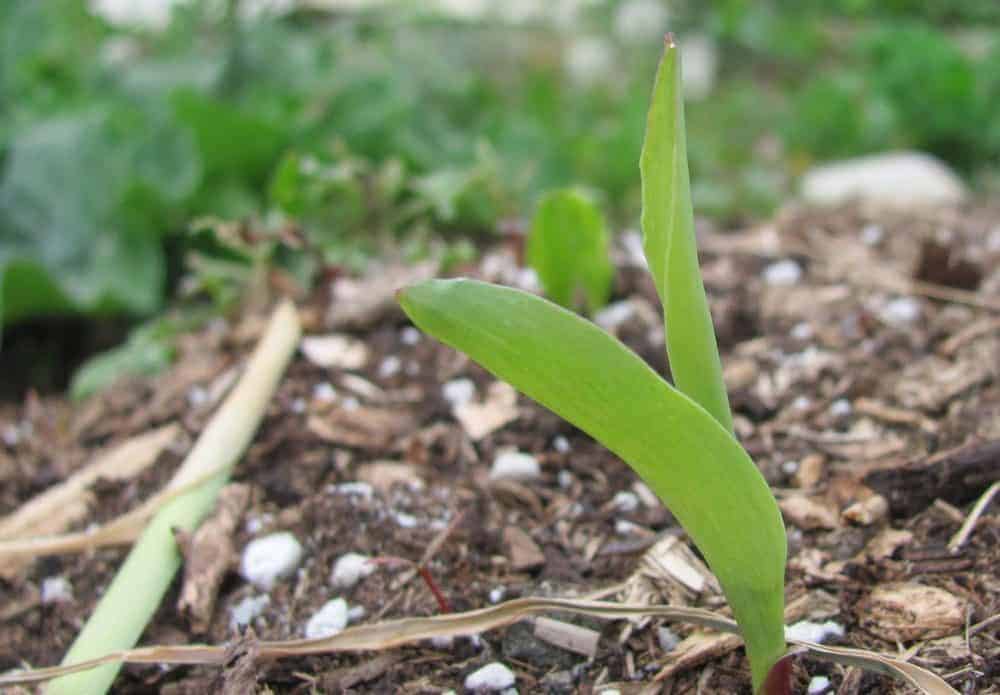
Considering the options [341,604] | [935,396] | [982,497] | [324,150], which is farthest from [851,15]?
[341,604]

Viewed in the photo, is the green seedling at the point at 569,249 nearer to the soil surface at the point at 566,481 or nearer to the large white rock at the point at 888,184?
→ the soil surface at the point at 566,481

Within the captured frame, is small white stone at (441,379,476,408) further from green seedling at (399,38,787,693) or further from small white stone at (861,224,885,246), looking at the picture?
small white stone at (861,224,885,246)

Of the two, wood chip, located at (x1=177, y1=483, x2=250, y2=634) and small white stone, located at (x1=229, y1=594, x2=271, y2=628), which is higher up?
wood chip, located at (x1=177, y1=483, x2=250, y2=634)

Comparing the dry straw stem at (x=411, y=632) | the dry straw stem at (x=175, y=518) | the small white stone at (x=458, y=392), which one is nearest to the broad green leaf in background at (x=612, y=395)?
the dry straw stem at (x=411, y=632)

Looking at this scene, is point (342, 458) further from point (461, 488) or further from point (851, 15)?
point (851, 15)

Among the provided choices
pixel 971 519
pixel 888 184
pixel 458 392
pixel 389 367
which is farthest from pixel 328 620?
pixel 888 184

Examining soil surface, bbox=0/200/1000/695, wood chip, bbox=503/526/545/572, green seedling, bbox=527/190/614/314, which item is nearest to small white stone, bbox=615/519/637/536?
soil surface, bbox=0/200/1000/695
